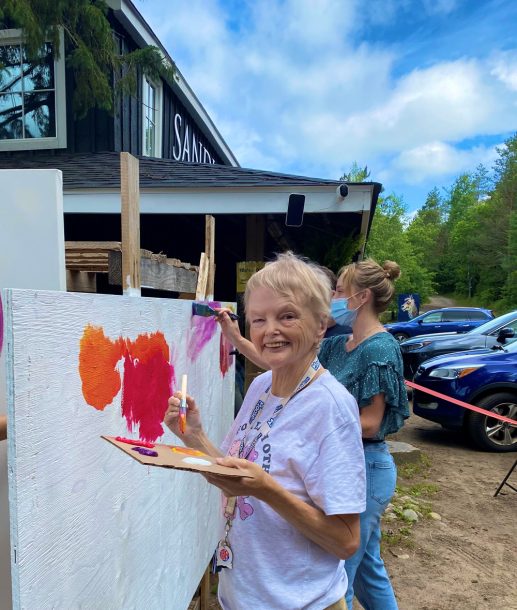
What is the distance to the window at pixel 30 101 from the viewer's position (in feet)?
23.0

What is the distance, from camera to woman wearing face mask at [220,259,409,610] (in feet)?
6.73

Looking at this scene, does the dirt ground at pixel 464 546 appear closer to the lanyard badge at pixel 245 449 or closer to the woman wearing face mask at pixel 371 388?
the woman wearing face mask at pixel 371 388

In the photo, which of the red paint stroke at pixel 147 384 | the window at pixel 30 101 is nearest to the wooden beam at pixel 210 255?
the red paint stroke at pixel 147 384

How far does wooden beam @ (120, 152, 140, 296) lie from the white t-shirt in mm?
941

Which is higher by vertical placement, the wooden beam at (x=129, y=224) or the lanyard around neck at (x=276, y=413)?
the wooden beam at (x=129, y=224)

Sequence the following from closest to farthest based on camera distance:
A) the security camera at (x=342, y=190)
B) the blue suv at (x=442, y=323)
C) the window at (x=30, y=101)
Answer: the security camera at (x=342, y=190) → the window at (x=30, y=101) → the blue suv at (x=442, y=323)

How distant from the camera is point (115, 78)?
6973mm

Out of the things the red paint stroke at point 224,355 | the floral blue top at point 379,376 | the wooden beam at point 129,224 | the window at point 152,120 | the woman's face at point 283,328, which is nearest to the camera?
the woman's face at point 283,328

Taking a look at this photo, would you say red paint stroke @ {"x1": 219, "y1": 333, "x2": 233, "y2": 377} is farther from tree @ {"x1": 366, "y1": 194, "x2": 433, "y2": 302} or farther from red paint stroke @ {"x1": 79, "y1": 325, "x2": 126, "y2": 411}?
tree @ {"x1": 366, "y1": 194, "x2": 433, "y2": 302}

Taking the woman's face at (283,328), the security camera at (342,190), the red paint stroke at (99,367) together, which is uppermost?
the security camera at (342,190)

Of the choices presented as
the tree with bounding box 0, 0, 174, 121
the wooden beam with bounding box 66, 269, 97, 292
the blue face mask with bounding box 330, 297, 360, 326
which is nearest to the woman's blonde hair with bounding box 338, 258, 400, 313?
the blue face mask with bounding box 330, 297, 360, 326

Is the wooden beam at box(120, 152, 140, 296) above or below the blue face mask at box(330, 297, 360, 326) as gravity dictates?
above

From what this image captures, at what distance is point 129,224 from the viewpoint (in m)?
1.89

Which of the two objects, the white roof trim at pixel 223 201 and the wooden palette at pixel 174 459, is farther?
the white roof trim at pixel 223 201
